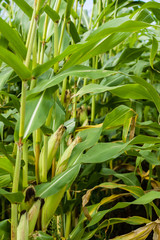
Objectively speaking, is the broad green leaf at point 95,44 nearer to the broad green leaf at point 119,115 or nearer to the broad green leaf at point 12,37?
the broad green leaf at point 12,37

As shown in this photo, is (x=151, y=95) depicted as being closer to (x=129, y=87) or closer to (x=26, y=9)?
(x=129, y=87)

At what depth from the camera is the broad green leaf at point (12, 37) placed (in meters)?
0.48

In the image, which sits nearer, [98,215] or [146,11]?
[98,215]

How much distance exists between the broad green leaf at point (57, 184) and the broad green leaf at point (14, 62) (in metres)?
0.22

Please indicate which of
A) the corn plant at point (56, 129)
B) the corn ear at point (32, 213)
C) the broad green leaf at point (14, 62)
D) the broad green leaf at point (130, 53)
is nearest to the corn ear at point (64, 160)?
the corn plant at point (56, 129)

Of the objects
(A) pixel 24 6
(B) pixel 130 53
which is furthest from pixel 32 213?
(B) pixel 130 53

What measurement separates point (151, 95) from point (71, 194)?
15.4 inches

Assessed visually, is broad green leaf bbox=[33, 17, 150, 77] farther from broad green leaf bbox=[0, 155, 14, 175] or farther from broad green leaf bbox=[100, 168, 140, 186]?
broad green leaf bbox=[100, 168, 140, 186]

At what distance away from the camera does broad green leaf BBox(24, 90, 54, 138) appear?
519 millimetres

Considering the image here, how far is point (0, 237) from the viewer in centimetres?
60

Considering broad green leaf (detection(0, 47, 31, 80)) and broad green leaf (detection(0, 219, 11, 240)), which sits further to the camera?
broad green leaf (detection(0, 219, 11, 240))

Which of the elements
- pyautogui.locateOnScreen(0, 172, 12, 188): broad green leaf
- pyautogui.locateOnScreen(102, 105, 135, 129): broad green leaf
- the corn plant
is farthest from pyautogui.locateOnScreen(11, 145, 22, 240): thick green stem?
pyautogui.locateOnScreen(102, 105, 135, 129): broad green leaf

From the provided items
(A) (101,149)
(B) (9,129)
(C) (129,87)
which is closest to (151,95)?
(C) (129,87)

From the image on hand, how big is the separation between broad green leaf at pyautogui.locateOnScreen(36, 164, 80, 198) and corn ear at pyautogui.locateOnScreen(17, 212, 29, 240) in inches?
2.2
